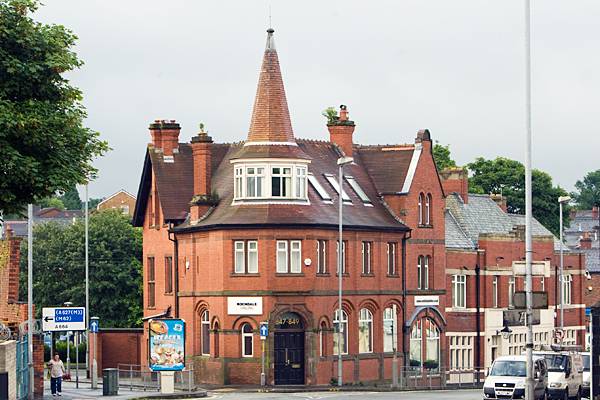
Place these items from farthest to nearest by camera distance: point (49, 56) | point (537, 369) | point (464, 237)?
point (464, 237)
point (537, 369)
point (49, 56)

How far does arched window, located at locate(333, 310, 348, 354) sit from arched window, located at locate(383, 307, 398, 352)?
11.5ft

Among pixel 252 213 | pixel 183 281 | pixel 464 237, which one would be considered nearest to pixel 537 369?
pixel 252 213

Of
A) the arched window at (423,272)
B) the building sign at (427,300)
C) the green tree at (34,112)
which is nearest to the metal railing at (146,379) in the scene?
the building sign at (427,300)

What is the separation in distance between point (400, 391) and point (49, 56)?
3550 cm

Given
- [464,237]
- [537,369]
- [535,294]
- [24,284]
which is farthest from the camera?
[24,284]

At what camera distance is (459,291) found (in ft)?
278

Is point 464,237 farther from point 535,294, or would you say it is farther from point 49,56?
point 49,56

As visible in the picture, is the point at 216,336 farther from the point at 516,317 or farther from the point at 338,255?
the point at 516,317

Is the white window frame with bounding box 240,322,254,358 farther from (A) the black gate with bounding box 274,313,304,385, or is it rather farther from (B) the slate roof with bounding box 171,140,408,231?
(B) the slate roof with bounding box 171,140,408,231

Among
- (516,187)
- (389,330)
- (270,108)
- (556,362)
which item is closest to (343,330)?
(389,330)

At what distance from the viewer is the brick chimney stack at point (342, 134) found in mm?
81562

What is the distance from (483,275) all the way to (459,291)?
2226 mm

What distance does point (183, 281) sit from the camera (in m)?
76.0

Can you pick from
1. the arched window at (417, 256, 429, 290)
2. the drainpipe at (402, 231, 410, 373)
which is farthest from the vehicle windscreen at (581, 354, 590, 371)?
the arched window at (417, 256, 429, 290)
